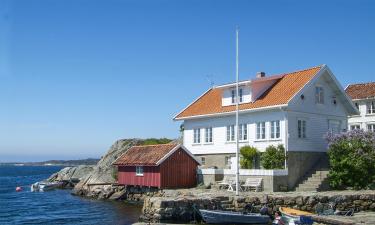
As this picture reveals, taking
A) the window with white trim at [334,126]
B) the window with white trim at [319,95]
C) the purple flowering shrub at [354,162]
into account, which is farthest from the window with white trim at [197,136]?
the purple flowering shrub at [354,162]

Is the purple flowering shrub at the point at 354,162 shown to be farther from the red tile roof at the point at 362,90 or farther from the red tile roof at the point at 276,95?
the red tile roof at the point at 362,90

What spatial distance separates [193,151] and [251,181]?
10331mm

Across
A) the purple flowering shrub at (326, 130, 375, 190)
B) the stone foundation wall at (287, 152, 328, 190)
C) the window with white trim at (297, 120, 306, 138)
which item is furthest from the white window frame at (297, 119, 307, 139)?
the purple flowering shrub at (326, 130, 375, 190)

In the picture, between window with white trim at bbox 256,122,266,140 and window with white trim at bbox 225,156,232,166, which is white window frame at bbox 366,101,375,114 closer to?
window with white trim at bbox 256,122,266,140

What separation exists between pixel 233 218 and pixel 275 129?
11715 millimetres

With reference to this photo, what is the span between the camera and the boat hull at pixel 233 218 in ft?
88.3

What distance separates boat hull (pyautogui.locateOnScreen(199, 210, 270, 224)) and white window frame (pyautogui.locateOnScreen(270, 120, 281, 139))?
1059 centimetres

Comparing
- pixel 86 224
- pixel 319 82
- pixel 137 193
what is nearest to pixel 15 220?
pixel 86 224

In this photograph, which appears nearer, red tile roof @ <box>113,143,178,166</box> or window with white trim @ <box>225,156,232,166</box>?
red tile roof @ <box>113,143,178,166</box>

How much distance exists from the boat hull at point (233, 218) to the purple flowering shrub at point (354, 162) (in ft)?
29.8

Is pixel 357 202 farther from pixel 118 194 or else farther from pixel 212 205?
pixel 118 194

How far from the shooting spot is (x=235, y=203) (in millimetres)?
29453

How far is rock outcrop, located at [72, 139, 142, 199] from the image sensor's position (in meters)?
46.4

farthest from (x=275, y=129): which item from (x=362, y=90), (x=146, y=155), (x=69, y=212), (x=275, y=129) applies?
(x=362, y=90)
